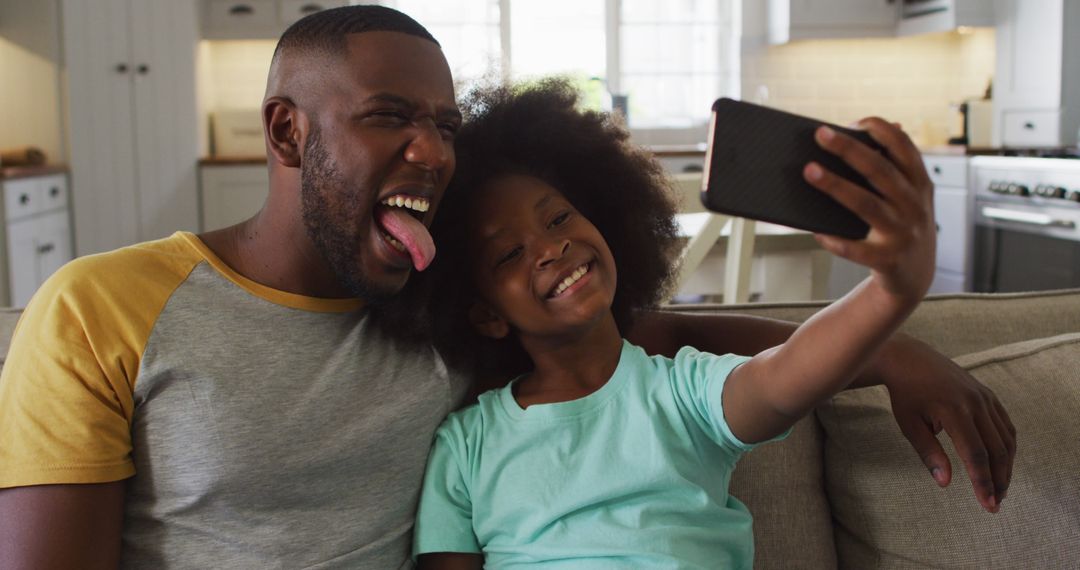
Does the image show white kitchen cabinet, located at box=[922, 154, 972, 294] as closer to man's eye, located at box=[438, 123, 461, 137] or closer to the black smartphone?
man's eye, located at box=[438, 123, 461, 137]

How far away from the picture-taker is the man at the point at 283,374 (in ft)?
3.45

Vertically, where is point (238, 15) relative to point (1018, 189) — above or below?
above

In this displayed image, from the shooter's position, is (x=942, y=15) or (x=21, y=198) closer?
(x=21, y=198)

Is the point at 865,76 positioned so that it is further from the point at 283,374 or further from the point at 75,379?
the point at 75,379

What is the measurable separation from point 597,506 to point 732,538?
16cm

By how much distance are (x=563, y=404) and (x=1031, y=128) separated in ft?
15.9

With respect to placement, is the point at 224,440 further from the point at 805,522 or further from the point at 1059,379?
the point at 1059,379

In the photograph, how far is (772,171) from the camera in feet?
2.67

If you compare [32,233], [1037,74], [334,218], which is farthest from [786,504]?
[1037,74]

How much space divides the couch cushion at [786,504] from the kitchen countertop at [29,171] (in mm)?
3764

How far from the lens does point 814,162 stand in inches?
31.8

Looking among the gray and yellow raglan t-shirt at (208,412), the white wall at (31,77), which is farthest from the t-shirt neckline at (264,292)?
the white wall at (31,77)

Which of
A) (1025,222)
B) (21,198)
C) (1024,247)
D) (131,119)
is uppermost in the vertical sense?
(131,119)

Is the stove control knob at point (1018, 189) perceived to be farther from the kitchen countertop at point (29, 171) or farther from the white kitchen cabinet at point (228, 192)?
the kitchen countertop at point (29, 171)
